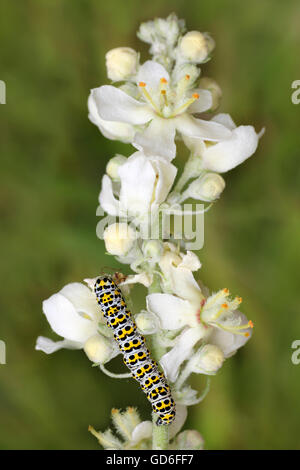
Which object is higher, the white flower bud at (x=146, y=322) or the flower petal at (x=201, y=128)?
the flower petal at (x=201, y=128)

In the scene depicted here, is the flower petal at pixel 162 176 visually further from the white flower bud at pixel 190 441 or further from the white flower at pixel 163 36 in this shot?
the white flower bud at pixel 190 441

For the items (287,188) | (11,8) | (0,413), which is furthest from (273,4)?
(0,413)

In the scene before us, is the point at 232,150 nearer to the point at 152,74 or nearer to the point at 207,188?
the point at 207,188

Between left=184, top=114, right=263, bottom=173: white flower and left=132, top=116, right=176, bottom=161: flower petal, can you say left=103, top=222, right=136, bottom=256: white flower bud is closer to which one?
left=132, top=116, right=176, bottom=161: flower petal

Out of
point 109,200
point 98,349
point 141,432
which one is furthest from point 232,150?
point 141,432

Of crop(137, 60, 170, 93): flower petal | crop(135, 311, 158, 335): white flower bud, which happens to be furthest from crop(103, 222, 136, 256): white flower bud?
crop(137, 60, 170, 93): flower petal

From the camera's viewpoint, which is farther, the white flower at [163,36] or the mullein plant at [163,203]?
the white flower at [163,36]

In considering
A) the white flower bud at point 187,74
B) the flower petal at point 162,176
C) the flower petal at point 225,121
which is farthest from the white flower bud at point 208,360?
the white flower bud at point 187,74
